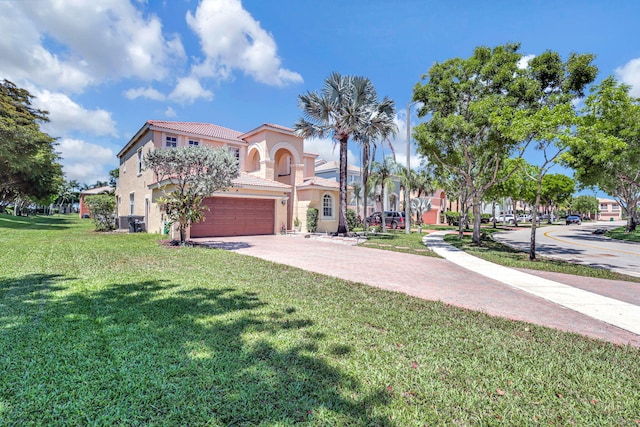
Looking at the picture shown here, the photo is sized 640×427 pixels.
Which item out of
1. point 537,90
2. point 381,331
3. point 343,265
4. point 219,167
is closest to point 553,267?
point 343,265

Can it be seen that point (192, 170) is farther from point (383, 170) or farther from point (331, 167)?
point (331, 167)

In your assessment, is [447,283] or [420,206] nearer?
[447,283]

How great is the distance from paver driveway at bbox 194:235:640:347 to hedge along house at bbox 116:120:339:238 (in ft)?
22.5

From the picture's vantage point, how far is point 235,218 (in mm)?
19062

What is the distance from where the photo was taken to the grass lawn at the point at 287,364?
2.60 meters

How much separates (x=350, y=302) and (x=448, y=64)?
1447cm

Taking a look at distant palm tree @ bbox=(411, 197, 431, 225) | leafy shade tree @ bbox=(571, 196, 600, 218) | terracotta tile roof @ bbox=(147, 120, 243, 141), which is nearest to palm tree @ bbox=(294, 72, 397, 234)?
terracotta tile roof @ bbox=(147, 120, 243, 141)

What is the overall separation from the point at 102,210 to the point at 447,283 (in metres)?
21.9

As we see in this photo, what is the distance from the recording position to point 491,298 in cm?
640

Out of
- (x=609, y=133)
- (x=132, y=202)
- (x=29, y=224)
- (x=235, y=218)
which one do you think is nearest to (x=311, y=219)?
(x=235, y=218)

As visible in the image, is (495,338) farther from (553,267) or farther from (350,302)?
(553,267)

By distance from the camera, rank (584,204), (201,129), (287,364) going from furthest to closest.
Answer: (584,204), (201,129), (287,364)

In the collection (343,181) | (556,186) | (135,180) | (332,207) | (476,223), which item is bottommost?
(476,223)

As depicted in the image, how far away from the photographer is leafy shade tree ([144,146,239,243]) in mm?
12617
